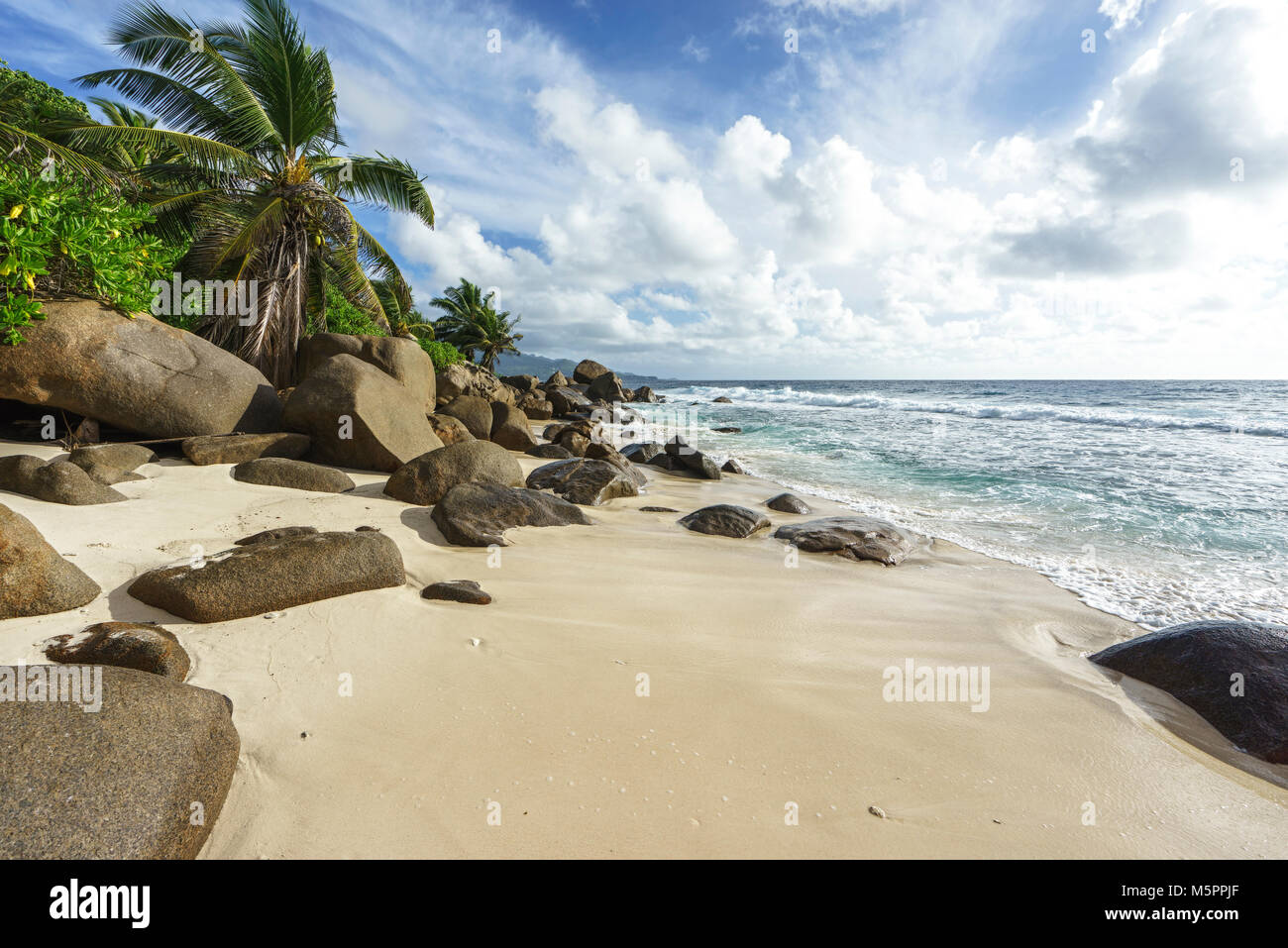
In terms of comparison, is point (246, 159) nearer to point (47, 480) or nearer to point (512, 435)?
point (512, 435)

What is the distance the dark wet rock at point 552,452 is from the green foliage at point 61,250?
669cm

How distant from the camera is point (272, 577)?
3.41 m

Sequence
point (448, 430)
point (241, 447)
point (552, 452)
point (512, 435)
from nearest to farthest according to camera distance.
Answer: point (241, 447), point (448, 430), point (552, 452), point (512, 435)

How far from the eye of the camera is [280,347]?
12.2 meters

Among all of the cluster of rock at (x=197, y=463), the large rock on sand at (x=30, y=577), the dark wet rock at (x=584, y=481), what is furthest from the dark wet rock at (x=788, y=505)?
the large rock on sand at (x=30, y=577)

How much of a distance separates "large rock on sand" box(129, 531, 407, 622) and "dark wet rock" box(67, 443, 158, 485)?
2.70 meters

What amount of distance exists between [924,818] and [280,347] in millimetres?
14091

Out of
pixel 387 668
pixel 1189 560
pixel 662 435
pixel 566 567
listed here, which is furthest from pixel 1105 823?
pixel 662 435

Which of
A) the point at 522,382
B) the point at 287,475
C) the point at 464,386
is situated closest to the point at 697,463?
the point at 287,475

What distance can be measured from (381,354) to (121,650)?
371 inches

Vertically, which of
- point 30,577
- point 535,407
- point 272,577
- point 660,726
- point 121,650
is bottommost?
point 660,726

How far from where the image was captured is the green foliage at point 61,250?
223 inches

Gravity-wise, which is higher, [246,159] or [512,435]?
[246,159]

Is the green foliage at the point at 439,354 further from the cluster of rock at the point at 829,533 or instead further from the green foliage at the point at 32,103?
the cluster of rock at the point at 829,533
